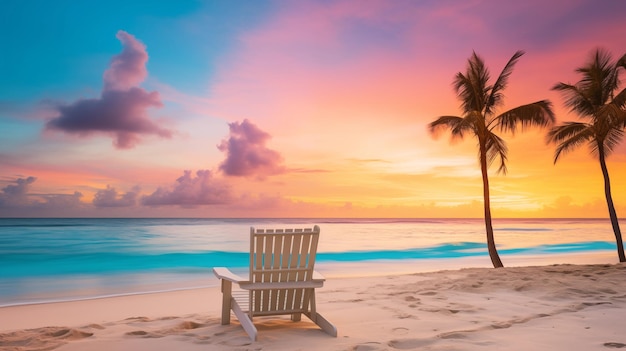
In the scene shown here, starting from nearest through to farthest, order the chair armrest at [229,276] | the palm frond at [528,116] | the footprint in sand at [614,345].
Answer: the footprint in sand at [614,345]
the chair armrest at [229,276]
the palm frond at [528,116]

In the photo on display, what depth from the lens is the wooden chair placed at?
4000 mm

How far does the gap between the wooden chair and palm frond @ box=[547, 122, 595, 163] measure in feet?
32.9

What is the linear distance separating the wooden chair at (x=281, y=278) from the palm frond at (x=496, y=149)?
8428 mm

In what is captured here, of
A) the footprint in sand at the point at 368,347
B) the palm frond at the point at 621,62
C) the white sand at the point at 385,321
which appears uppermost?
the palm frond at the point at 621,62

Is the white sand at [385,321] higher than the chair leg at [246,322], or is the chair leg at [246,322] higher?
the chair leg at [246,322]

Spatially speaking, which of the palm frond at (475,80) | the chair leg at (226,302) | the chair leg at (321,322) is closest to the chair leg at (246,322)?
the chair leg at (226,302)

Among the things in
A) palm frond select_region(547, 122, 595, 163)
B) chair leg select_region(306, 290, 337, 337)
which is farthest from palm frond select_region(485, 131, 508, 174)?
chair leg select_region(306, 290, 337, 337)

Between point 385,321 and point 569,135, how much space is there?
985 cm

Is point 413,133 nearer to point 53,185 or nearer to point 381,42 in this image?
point 381,42

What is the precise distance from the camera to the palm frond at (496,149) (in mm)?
10977

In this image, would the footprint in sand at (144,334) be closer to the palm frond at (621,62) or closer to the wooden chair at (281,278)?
the wooden chair at (281,278)

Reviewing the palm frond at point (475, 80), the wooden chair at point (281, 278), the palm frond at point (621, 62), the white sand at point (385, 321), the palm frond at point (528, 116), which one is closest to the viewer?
the white sand at point (385, 321)

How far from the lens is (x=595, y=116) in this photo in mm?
11008

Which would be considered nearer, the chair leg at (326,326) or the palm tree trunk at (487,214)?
the chair leg at (326,326)
